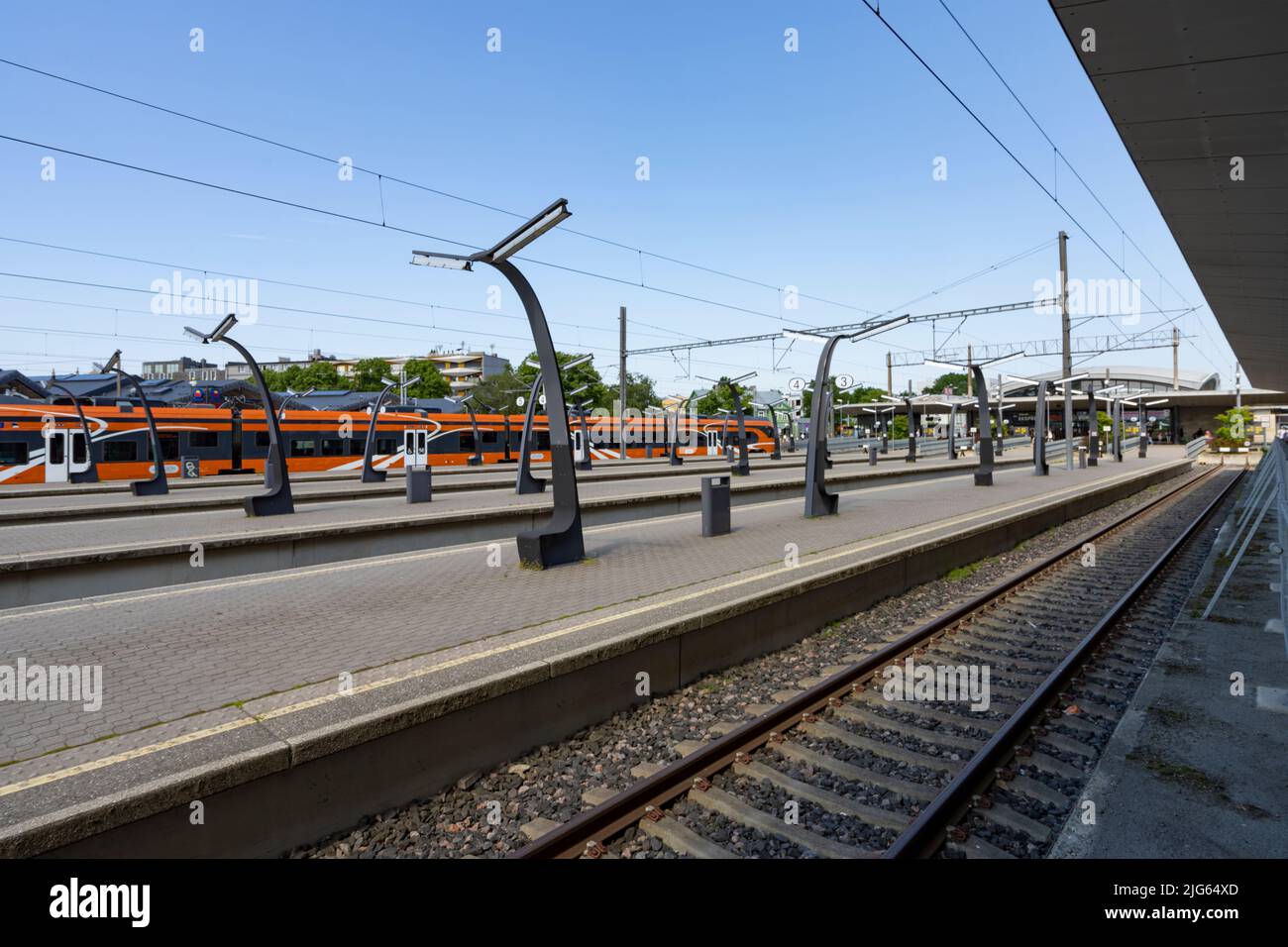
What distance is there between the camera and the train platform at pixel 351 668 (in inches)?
132

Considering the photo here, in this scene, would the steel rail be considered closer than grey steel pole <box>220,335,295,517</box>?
Yes

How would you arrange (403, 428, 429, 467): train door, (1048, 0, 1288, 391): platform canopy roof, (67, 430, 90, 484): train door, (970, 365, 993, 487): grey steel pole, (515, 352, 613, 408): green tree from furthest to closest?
(515, 352, 613, 408): green tree
(403, 428, 429, 467): train door
(67, 430, 90, 484): train door
(970, 365, 993, 487): grey steel pole
(1048, 0, 1288, 391): platform canopy roof

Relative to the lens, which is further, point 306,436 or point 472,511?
point 306,436

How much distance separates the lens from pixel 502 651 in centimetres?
514

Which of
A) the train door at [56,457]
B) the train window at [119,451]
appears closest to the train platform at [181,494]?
the train door at [56,457]

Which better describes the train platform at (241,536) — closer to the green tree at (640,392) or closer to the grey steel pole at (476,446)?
the grey steel pole at (476,446)

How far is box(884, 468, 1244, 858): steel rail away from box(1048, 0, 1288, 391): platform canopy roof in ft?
17.0

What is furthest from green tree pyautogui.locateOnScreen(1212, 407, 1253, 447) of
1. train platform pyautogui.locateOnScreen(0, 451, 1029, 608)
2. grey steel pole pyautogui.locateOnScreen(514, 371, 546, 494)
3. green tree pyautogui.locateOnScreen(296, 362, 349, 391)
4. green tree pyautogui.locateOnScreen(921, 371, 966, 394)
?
green tree pyautogui.locateOnScreen(921, 371, 966, 394)

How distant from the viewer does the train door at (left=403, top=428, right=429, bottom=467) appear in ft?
102

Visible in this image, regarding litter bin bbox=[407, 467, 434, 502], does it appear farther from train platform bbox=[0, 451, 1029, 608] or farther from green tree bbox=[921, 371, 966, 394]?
green tree bbox=[921, 371, 966, 394]

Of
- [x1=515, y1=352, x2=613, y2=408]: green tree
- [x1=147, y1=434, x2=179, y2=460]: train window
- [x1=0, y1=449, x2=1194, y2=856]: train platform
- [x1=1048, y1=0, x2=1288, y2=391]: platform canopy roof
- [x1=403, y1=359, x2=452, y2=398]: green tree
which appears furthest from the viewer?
[x1=403, y1=359, x2=452, y2=398]: green tree

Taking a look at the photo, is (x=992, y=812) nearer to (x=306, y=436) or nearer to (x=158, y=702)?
(x=158, y=702)

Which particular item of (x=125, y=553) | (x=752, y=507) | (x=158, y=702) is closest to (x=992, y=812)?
(x=158, y=702)
